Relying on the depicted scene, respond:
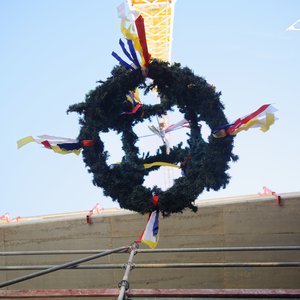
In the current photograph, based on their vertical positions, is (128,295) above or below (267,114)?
below

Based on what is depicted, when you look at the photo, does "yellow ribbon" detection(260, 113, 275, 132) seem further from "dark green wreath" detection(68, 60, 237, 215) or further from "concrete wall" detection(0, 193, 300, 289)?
"concrete wall" detection(0, 193, 300, 289)

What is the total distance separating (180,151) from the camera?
10.5 ft

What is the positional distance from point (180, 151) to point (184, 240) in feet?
5.98

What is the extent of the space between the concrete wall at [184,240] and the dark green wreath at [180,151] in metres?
1.71

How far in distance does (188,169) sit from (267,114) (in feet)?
2.71

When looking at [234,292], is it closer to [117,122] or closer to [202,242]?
[117,122]

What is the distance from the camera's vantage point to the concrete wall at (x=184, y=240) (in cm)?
438

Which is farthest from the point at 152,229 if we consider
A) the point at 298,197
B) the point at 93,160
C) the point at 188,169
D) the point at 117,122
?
the point at 298,197

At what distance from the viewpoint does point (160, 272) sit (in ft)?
14.6

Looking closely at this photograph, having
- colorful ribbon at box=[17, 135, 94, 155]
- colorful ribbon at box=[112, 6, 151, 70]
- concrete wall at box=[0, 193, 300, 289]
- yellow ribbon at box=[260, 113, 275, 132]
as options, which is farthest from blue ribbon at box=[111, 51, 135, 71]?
concrete wall at box=[0, 193, 300, 289]

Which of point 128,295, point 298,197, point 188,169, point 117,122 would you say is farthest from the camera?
point 298,197

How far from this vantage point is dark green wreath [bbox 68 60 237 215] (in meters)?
2.74

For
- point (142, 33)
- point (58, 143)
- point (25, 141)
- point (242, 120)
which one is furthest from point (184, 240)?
point (142, 33)

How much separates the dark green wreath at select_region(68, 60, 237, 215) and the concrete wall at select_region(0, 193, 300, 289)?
1.71 metres
